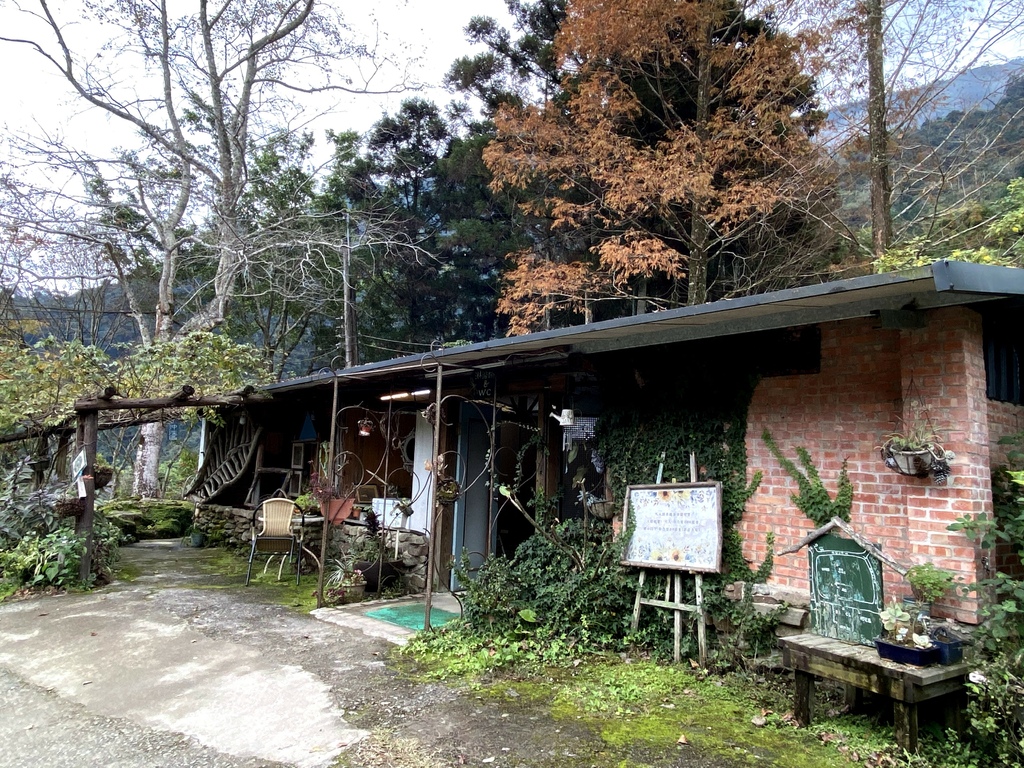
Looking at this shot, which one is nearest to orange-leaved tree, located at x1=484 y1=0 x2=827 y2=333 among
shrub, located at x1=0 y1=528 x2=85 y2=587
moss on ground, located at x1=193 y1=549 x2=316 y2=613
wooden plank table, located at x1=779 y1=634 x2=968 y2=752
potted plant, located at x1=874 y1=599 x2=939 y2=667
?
moss on ground, located at x1=193 y1=549 x2=316 y2=613

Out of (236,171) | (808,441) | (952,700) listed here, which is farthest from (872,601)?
(236,171)

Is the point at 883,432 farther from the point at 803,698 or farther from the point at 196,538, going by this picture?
the point at 196,538

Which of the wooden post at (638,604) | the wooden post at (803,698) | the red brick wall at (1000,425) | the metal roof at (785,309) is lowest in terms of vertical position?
the wooden post at (803,698)

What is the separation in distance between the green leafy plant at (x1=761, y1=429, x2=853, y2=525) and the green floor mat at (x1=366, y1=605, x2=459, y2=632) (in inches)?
125

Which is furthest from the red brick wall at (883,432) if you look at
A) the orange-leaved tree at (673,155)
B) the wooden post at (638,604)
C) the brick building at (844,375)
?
the orange-leaved tree at (673,155)

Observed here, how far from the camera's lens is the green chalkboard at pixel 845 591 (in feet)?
11.2

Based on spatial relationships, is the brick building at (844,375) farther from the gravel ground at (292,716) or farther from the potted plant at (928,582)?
the gravel ground at (292,716)

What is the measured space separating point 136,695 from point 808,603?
14.2 ft

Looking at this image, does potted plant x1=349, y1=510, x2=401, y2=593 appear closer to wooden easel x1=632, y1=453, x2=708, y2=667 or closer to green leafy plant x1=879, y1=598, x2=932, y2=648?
wooden easel x1=632, y1=453, x2=708, y2=667

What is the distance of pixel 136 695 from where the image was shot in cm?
392

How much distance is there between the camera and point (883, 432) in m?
3.82

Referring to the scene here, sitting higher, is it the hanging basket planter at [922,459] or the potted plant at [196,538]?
the hanging basket planter at [922,459]

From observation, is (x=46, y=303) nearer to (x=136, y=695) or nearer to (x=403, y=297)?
(x=403, y=297)

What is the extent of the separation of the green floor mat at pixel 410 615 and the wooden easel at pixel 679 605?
185 centimetres
